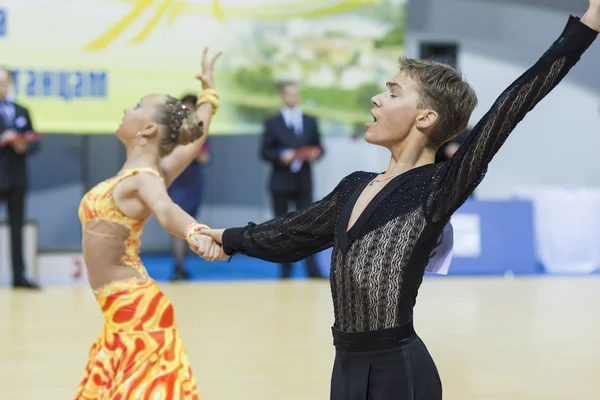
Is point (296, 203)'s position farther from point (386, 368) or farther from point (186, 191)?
point (386, 368)

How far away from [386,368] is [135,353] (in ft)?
4.35

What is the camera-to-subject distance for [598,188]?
11875 millimetres

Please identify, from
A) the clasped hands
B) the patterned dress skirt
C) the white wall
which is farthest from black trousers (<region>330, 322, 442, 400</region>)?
the white wall

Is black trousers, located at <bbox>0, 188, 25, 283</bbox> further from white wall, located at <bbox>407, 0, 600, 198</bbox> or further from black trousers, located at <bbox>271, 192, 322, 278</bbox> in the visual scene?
white wall, located at <bbox>407, 0, 600, 198</bbox>

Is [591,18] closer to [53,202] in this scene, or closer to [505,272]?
[505,272]

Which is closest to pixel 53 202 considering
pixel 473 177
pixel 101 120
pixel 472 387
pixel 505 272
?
pixel 101 120

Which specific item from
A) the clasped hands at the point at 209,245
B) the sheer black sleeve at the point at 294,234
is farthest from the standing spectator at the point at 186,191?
the sheer black sleeve at the point at 294,234

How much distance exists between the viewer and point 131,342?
3291mm

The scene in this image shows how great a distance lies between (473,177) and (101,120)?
730 cm

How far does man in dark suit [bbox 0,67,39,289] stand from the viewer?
Answer: 808 centimetres

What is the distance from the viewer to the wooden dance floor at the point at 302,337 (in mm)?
4707

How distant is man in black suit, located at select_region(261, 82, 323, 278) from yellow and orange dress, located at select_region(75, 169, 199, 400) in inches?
209

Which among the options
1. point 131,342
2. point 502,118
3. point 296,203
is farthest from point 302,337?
point 502,118

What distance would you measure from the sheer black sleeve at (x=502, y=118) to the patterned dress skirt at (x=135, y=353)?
145 cm
